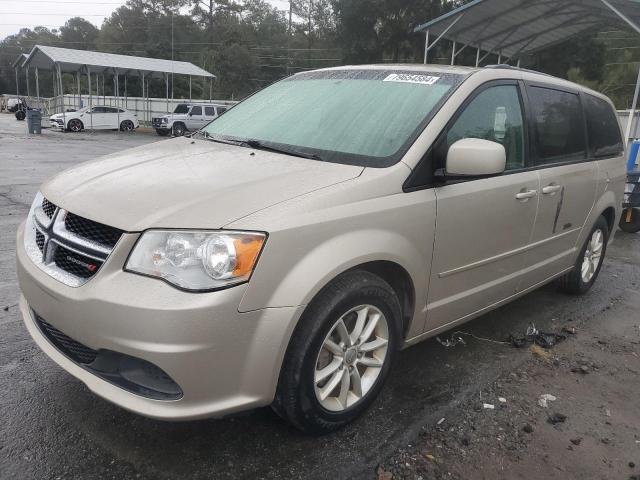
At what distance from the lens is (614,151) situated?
16.0 feet

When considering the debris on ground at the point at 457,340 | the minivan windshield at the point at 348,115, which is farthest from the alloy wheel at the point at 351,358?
the debris on ground at the point at 457,340

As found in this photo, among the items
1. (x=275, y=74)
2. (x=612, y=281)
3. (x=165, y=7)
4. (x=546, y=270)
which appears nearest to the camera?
(x=546, y=270)

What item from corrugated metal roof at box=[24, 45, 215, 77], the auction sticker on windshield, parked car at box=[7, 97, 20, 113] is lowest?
parked car at box=[7, 97, 20, 113]

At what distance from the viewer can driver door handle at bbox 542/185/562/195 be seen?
12.0 ft

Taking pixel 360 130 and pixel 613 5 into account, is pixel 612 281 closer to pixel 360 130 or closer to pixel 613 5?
pixel 360 130

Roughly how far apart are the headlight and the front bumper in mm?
46

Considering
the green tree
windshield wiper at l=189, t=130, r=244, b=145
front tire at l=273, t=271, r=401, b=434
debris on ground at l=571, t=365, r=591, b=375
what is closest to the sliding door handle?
debris on ground at l=571, t=365, r=591, b=375

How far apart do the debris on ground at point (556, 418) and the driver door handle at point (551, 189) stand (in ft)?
4.80

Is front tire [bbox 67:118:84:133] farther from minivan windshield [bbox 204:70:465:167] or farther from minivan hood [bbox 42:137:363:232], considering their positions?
minivan hood [bbox 42:137:363:232]

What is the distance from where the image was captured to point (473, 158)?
269cm

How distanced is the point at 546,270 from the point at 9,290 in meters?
4.13

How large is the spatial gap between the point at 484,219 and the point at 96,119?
2942cm

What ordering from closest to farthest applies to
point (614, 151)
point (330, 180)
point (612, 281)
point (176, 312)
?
point (176, 312), point (330, 180), point (614, 151), point (612, 281)

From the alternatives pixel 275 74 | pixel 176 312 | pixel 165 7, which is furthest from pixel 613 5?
pixel 165 7
